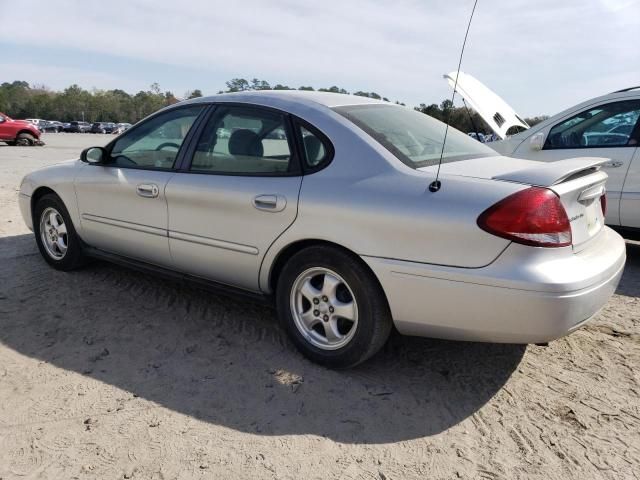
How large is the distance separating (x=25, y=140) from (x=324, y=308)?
24.5m

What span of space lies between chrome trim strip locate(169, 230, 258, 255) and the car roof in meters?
0.93

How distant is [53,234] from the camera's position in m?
4.64

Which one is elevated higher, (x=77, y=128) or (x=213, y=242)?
(x=213, y=242)

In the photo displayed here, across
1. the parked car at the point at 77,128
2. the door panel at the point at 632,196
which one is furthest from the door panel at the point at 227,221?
the parked car at the point at 77,128

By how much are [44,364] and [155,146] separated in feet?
5.54

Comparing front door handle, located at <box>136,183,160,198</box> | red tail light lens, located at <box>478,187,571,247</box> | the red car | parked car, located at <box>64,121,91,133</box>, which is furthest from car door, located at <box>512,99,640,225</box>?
parked car, located at <box>64,121,91,133</box>

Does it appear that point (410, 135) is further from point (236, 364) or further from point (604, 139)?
point (604, 139)

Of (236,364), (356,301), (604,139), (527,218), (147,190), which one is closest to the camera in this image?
(527,218)

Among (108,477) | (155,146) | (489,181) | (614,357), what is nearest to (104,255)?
(155,146)

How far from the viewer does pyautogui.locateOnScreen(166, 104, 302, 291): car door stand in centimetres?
312

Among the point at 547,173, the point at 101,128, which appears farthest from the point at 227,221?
the point at 101,128

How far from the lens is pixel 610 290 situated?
280 cm

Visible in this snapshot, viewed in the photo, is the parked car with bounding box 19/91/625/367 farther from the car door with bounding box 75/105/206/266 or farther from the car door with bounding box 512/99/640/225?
the car door with bounding box 512/99/640/225

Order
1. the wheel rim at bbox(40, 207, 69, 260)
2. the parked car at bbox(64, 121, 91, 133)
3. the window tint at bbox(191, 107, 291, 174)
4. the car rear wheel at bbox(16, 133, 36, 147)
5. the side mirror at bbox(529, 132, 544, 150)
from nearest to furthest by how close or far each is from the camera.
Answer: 1. the window tint at bbox(191, 107, 291, 174)
2. the wheel rim at bbox(40, 207, 69, 260)
3. the side mirror at bbox(529, 132, 544, 150)
4. the car rear wheel at bbox(16, 133, 36, 147)
5. the parked car at bbox(64, 121, 91, 133)
